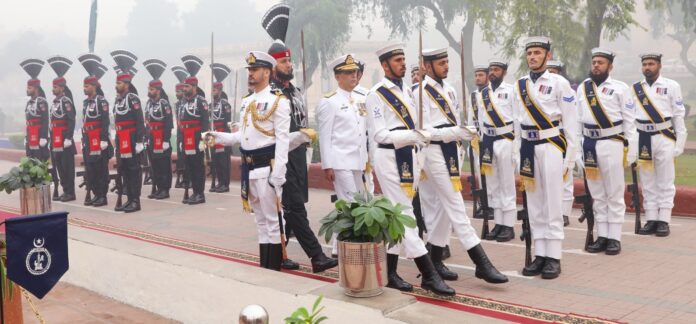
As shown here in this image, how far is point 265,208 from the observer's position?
691 cm

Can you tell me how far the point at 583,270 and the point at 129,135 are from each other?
7761 millimetres

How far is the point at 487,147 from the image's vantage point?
905 centimetres

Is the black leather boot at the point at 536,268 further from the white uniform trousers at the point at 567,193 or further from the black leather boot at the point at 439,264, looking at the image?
the white uniform trousers at the point at 567,193

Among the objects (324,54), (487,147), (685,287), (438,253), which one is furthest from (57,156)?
(324,54)

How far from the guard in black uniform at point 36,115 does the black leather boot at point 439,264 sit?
32.8ft

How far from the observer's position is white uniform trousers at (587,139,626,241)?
25.4ft

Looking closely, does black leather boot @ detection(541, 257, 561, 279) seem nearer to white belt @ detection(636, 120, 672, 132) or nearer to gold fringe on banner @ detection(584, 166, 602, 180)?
gold fringe on banner @ detection(584, 166, 602, 180)

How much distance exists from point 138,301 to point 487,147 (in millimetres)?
4568

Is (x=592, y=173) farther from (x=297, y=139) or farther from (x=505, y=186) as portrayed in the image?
(x=297, y=139)

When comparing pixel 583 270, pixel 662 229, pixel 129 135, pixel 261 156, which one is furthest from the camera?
pixel 129 135

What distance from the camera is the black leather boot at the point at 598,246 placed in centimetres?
781

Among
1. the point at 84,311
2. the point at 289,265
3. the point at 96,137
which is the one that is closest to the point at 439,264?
the point at 289,265

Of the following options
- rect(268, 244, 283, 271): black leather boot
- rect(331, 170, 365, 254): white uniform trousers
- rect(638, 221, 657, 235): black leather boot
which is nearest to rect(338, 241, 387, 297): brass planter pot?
rect(268, 244, 283, 271): black leather boot

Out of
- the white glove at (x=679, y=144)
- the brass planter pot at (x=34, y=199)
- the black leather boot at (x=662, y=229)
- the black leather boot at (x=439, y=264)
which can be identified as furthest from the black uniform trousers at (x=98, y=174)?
the white glove at (x=679, y=144)
